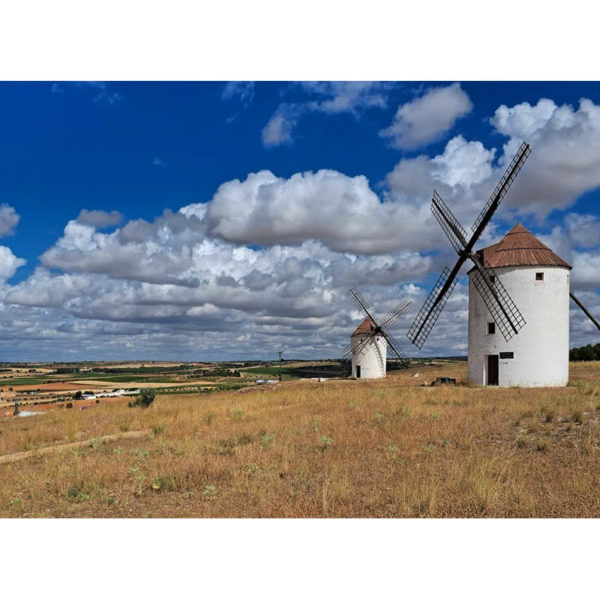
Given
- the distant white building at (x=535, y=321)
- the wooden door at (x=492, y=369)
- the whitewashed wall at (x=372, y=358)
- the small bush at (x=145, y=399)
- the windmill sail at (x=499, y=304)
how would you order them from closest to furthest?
the distant white building at (x=535, y=321), the windmill sail at (x=499, y=304), the small bush at (x=145, y=399), the wooden door at (x=492, y=369), the whitewashed wall at (x=372, y=358)

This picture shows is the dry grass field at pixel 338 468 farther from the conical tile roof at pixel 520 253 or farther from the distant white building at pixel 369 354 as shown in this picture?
the distant white building at pixel 369 354

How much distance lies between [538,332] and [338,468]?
19877 millimetres

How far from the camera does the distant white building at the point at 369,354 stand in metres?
47.6

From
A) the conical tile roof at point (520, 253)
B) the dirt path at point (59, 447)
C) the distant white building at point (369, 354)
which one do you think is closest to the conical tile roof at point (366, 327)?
the distant white building at point (369, 354)

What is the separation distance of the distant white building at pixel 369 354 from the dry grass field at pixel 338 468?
31965 millimetres

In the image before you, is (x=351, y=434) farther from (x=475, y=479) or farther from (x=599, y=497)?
(x=599, y=497)

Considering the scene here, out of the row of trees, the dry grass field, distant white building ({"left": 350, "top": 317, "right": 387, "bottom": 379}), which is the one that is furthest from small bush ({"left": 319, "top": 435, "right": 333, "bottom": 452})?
the row of trees

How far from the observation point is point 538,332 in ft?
81.3

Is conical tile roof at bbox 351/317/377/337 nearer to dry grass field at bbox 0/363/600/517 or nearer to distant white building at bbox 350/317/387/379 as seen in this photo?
distant white building at bbox 350/317/387/379

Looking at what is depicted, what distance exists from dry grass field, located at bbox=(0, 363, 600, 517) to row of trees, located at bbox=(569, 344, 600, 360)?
38.2m

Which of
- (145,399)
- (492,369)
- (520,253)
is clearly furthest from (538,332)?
(145,399)

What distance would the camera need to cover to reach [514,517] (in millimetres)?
6379

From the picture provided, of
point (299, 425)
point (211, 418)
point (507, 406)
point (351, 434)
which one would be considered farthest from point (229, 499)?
point (507, 406)

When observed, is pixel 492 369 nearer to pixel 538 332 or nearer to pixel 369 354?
pixel 538 332
